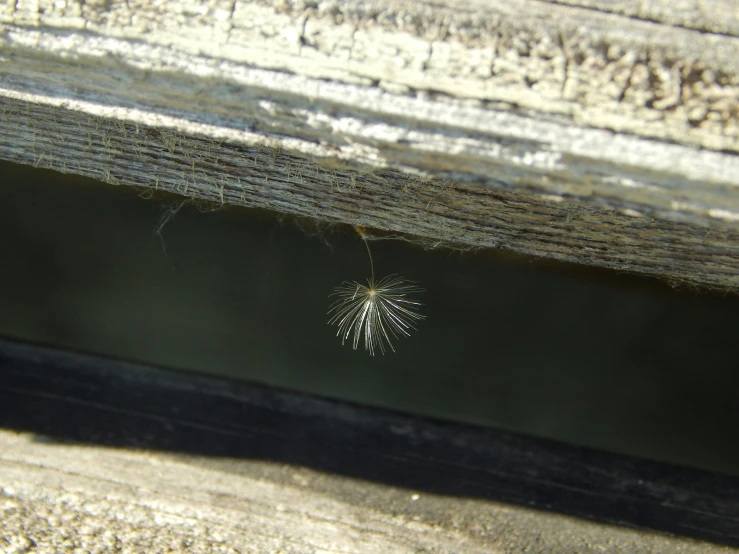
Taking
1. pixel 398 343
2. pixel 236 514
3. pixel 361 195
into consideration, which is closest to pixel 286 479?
pixel 236 514

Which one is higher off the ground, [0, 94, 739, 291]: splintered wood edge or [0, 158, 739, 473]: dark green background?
[0, 94, 739, 291]: splintered wood edge

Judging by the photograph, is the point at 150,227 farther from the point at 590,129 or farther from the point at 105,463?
the point at 590,129

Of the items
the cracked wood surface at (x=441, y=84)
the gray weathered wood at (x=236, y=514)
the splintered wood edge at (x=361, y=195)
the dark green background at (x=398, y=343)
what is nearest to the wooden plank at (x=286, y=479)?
the gray weathered wood at (x=236, y=514)

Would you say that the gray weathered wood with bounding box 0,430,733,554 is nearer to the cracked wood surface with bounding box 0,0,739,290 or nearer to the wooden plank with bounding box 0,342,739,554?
the wooden plank with bounding box 0,342,739,554

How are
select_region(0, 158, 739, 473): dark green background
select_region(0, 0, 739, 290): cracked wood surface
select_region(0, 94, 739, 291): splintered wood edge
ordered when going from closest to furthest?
select_region(0, 0, 739, 290): cracked wood surface
select_region(0, 94, 739, 291): splintered wood edge
select_region(0, 158, 739, 473): dark green background

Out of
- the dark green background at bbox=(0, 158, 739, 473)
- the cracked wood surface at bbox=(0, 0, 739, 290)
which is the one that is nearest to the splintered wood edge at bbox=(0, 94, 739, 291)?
the cracked wood surface at bbox=(0, 0, 739, 290)

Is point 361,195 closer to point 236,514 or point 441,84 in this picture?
point 441,84
